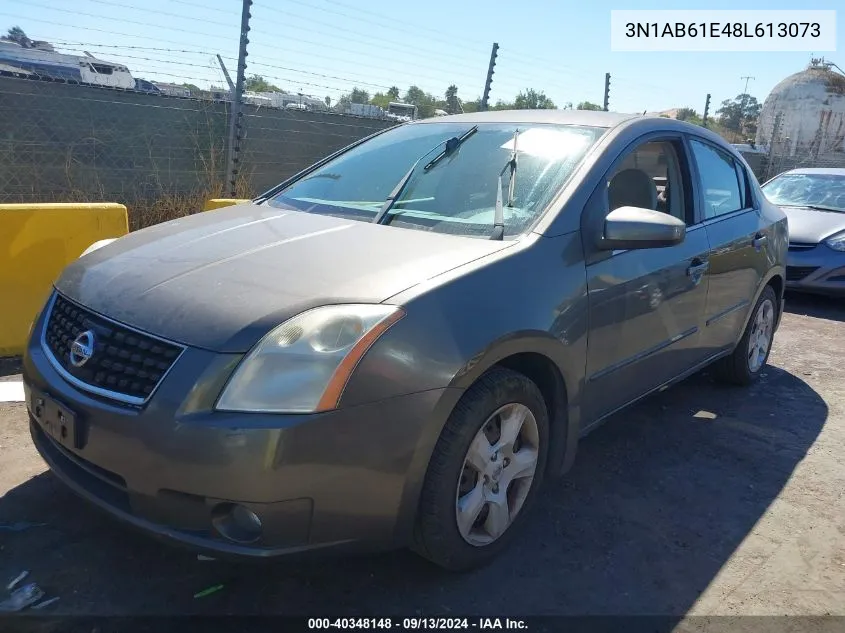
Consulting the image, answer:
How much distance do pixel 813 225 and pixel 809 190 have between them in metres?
1.32

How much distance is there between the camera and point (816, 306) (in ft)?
25.1

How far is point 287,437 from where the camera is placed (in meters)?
1.95

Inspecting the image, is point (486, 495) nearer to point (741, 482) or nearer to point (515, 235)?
point (515, 235)

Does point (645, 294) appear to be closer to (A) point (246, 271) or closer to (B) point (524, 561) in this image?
(B) point (524, 561)

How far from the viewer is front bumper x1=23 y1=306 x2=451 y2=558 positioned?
195 centimetres

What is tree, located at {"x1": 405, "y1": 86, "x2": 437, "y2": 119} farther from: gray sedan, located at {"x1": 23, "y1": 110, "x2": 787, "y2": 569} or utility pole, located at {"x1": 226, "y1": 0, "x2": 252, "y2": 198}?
gray sedan, located at {"x1": 23, "y1": 110, "x2": 787, "y2": 569}

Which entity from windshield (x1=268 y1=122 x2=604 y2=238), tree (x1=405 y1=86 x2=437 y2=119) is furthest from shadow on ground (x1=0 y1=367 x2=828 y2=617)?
tree (x1=405 y1=86 x2=437 y2=119)

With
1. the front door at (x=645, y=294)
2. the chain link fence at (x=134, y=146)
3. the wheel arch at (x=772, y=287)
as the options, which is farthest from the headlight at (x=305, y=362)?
the chain link fence at (x=134, y=146)

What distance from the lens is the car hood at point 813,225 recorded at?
7438mm

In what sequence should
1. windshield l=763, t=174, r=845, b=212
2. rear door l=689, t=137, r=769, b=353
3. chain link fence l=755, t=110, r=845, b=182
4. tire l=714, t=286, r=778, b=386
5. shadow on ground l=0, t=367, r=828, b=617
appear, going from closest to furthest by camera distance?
1. shadow on ground l=0, t=367, r=828, b=617
2. rear door l=689, t=137, r=769, b=353
3. tire l=714, t=286, r=778, b=386
4. windshield l=763, t=174, r=845, b=212
5. chain link fence l=755, t=110, r=845, b=182

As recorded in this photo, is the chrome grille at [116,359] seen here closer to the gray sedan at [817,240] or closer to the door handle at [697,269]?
the door handle at [697,269]

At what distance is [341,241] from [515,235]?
2.17 feet

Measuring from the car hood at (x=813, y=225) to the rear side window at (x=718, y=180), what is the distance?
3616 millimetres

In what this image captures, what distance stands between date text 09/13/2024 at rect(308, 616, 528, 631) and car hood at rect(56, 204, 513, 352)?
3.12ft
